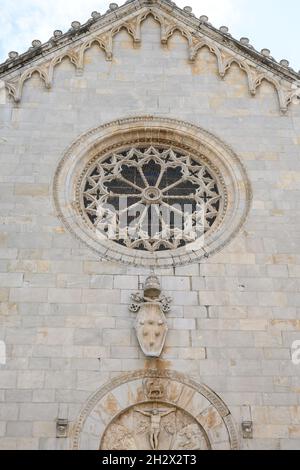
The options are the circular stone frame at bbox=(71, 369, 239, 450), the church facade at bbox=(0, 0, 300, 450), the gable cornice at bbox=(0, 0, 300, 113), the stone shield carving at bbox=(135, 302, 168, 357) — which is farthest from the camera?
the gable cornice at bbox=(0, 0, 300, 113)

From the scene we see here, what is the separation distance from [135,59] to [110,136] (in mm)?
2458

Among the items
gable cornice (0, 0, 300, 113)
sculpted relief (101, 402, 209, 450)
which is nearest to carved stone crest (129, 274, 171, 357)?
sculpted relief (101, 402, 209, 450)

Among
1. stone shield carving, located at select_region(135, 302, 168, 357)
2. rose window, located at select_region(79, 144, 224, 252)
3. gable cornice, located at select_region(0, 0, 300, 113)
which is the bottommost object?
stone shield carving, located at select_region(135, 302, 168, 357)

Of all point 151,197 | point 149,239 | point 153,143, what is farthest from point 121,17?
point 149,239

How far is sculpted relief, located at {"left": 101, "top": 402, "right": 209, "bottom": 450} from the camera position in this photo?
1362 cm

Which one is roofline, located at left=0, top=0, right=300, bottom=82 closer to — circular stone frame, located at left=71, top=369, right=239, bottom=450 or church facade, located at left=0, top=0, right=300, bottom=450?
church facade, located at left=0, top=0, right=300, bottom=450

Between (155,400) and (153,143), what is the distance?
6.31 meters

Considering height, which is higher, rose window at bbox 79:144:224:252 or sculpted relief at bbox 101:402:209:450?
rose window at bbox 79:144:224:252

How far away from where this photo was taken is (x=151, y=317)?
1462cm

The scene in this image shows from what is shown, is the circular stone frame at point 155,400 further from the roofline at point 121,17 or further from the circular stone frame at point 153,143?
the roofline at point 121,17

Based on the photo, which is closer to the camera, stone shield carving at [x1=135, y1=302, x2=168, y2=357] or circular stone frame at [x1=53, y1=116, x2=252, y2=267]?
stone shield carving at [x1=135, y1=302, x2=168, y2=357]

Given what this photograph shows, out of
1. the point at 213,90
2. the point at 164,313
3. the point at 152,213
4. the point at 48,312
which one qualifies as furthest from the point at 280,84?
the point at 48,312

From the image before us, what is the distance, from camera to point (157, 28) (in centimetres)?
1941

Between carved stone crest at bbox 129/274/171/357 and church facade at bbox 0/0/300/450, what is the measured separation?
0.03 meters
